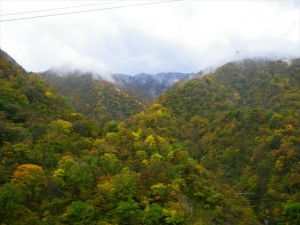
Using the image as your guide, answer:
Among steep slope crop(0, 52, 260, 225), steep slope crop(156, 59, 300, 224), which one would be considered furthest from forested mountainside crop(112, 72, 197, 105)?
steep slope crop(0, 52, 260, 225)

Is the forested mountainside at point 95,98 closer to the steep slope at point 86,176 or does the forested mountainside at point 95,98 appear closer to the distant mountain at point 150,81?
the steep slope at point 86,176

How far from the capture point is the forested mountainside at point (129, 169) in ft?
78.2

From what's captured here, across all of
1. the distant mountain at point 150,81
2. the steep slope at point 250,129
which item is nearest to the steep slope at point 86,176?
the steep slope at point 250,129

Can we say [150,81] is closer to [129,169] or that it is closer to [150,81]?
[150,81]

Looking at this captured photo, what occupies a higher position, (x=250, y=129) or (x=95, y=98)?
(x=95, y=98)

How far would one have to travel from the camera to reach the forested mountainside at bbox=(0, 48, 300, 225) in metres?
23.8

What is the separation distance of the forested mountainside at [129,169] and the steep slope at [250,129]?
153 mm

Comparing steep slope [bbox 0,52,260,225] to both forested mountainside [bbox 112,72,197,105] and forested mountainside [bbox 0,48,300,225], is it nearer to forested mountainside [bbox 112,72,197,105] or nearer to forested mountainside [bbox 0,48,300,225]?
forested mountainside [bbox 0,48,300,225]

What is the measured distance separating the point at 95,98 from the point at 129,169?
6022 centimetres

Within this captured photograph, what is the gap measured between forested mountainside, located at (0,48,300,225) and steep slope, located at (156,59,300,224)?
0.15 meters

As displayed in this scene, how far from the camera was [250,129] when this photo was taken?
53.3 metres

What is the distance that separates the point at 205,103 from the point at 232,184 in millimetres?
22862

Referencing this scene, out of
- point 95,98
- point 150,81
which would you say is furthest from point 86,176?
point 150,81

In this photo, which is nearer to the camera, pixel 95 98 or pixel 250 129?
pixel 250 129
